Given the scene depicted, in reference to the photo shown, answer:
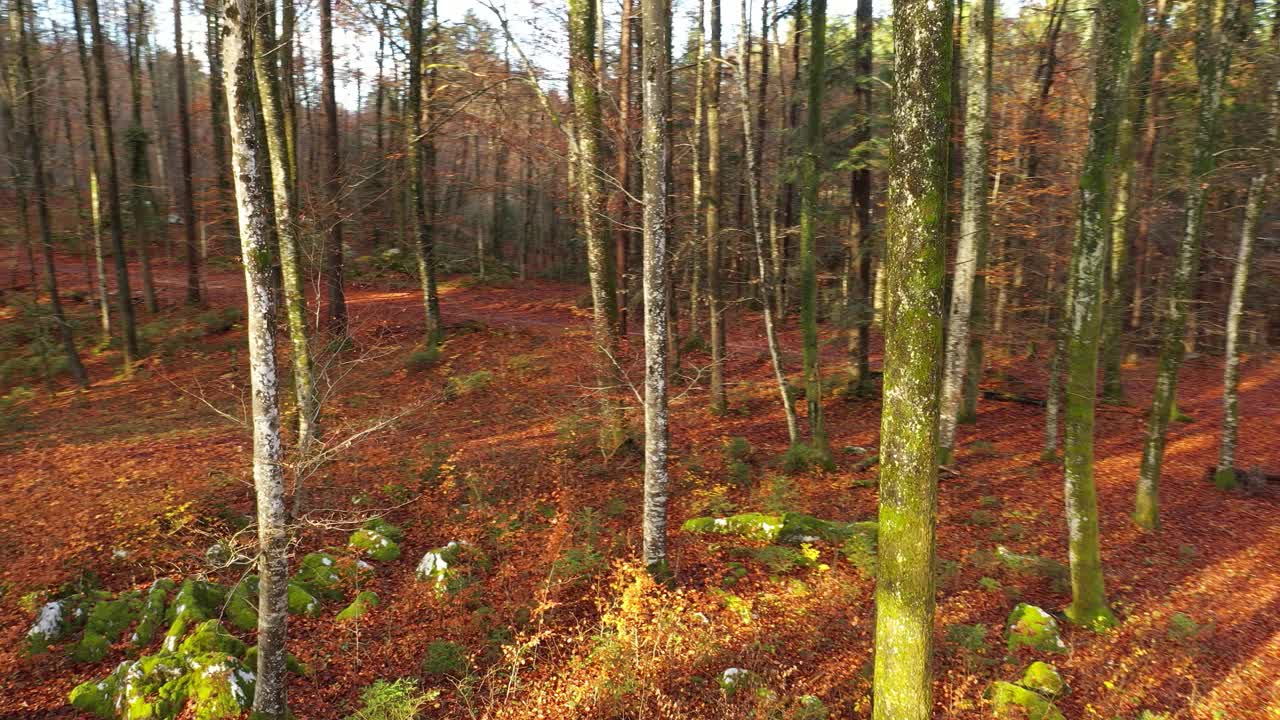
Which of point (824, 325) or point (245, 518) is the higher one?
point (824, 325)

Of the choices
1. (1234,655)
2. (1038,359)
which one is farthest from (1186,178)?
(1038,359)

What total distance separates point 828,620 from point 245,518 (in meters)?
9.27

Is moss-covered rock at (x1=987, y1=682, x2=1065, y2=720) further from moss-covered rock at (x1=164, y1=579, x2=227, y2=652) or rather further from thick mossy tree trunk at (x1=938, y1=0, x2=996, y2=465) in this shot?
moss-covered rock at (x1=164, y1=579, x2=227, y2=652)

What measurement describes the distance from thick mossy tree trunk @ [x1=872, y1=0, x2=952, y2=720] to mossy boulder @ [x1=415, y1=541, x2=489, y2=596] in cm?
628

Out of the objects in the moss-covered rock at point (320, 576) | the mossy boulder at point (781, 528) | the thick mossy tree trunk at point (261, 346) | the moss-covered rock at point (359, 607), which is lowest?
the moss-covered rock at point (359, 607)

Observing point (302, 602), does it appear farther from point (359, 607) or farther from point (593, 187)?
point (593, 187)

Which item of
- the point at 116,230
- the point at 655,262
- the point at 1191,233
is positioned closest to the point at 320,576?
the point at 655,262

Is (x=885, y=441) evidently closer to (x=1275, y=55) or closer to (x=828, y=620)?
(x=828, y=620)

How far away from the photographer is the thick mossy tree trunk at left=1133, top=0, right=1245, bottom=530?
34.7 ft

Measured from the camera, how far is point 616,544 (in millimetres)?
10523

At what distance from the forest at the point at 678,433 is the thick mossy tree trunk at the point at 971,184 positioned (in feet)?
0.26

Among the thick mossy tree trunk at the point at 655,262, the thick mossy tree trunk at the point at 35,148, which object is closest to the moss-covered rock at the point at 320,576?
the thick mossy tree trunk at the point at 655,262

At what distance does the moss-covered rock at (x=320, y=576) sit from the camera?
944cm

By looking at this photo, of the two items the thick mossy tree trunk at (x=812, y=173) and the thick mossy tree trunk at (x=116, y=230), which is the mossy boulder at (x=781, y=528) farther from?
the thick mossy tree trunk at (x=116, y=230)
